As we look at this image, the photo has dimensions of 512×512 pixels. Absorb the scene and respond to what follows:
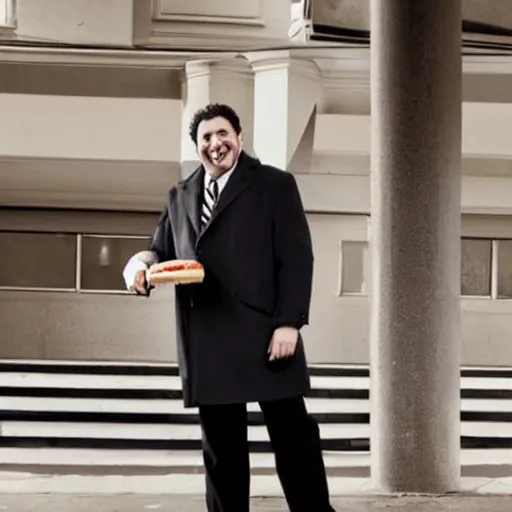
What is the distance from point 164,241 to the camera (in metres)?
3.23

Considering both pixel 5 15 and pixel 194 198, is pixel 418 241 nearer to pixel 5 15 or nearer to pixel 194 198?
pixel 194 198

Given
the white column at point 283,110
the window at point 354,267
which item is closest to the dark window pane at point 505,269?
the window at point 354,267

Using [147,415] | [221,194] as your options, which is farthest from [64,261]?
[221,194]

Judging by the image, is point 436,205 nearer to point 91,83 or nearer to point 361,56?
point 361,56

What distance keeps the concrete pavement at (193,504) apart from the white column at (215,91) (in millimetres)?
1880

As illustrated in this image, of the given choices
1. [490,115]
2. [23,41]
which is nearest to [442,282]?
[490,115]

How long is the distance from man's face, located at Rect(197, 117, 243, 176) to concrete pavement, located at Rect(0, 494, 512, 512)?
1566 millimetres

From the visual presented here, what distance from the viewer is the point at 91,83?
4.92 metres

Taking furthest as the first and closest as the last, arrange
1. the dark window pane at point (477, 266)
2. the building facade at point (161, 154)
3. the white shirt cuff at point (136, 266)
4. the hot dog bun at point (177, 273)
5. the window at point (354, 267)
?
the dark window pane at point (477, 266) < the window at point (354, 267) < the building facade at point (161, 154) < the white shirt cuff at point (136, 266) < the hot dog bun at point (177, 273)

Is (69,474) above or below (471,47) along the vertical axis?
below

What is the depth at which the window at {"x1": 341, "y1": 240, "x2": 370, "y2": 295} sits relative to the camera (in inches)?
199

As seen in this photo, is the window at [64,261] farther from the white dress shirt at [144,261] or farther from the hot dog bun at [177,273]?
the hot dog bun at [177,273]

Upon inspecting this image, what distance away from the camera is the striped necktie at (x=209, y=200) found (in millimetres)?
3065

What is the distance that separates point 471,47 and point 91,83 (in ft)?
6.89
